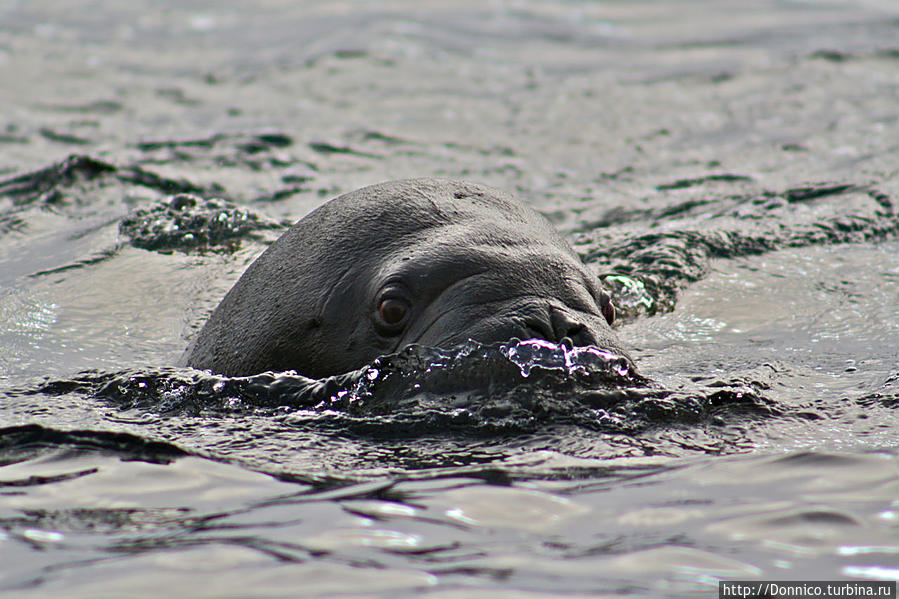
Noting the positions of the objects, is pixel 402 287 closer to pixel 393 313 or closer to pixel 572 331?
pixel 393 313

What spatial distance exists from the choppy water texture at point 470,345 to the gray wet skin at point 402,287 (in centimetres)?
14

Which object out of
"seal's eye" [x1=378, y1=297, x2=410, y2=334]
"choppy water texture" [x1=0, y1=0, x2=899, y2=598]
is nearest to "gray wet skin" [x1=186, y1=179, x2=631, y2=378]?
"seal's eye" [x1=378, y1=297, x2=410, y2=334]

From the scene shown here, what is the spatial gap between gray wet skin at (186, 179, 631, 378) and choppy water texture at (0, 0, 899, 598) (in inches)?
5.4

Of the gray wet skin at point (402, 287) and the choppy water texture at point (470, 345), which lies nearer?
the choppy water texture at point (470, 345)

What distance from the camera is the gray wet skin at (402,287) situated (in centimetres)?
433

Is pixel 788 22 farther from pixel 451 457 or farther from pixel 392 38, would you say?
pixel 451 457

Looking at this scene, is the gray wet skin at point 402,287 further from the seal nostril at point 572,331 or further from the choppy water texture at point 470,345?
the choppy water texture at point 470,345

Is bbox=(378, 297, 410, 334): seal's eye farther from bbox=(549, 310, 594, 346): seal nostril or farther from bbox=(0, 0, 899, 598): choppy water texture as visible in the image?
bbox=(549, 310, 594, 346): seal nostril

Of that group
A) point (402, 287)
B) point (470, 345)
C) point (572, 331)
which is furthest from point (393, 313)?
point (572, 331)

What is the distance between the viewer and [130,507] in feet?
11.3

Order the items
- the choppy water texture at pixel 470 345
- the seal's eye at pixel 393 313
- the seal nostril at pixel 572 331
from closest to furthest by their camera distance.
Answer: the choppy water texture at pixel 470 345
the seal nostril at pixel 572 331
the seal's eye at pixel 393 313

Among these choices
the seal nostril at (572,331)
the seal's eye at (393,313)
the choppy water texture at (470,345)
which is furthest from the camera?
the seal's eye at (393,313)

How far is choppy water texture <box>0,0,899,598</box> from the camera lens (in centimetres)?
313

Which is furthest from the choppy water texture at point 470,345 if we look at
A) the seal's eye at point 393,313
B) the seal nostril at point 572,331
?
the seal's eye at point 393,313
